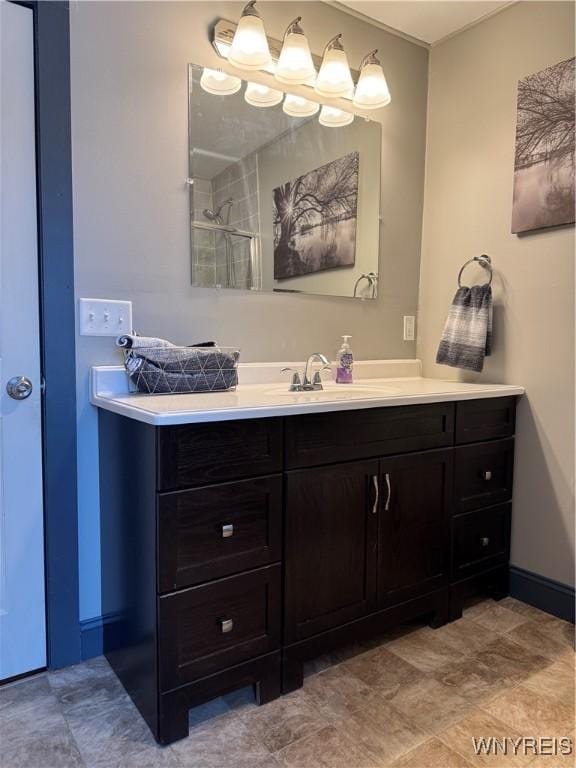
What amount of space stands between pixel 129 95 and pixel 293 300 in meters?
0.89

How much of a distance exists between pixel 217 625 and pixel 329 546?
39cm

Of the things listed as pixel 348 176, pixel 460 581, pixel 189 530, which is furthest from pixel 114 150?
pixel 460 581

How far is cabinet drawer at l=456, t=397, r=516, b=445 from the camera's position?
1841mm

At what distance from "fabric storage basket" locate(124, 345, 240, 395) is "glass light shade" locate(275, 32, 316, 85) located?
1.08 metres

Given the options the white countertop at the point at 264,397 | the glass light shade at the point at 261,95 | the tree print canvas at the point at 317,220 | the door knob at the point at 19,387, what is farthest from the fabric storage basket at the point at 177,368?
the glass light shade at the point at 261,95

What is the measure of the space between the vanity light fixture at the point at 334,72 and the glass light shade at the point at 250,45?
0.86 feet

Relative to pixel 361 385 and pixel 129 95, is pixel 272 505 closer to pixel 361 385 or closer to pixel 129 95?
pixel 361 385

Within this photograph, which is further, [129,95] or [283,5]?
[283,5]

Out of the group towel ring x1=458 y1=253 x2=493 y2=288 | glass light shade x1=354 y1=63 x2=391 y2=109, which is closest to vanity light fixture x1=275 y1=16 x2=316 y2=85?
glass light shade x1=354 y1=63 x2=391 y2=109

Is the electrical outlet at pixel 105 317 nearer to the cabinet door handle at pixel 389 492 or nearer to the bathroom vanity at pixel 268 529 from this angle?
the bathroom vanity at pixel 268 529

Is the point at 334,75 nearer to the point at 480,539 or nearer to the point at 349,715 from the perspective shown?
the point at 480,539

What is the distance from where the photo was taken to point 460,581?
1.90 metres

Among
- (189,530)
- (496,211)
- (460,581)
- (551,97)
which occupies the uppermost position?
(551,97)

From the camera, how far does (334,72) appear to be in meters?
1.97
